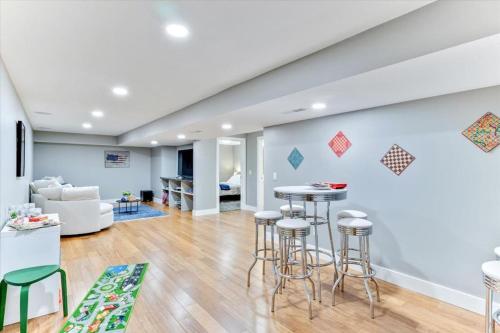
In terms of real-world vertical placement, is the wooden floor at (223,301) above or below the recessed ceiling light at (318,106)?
below

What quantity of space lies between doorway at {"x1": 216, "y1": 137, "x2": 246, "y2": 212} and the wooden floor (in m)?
3.55

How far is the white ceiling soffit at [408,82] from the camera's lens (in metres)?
1.68

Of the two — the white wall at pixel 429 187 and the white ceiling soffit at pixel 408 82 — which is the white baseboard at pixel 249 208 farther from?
the white ceiling soffit at pixel 408 82

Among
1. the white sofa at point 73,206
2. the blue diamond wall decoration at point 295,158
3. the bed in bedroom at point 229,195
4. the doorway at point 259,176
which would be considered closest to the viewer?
the blue diamond wall decoration at point 295,158

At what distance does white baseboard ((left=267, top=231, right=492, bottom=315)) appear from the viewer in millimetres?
2400

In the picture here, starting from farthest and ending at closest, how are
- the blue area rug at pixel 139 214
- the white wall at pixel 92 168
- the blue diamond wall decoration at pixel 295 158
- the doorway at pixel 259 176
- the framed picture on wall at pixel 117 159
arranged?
1. the framed picture on wall at pixel 117 159
2. the white wall at pixel 92 168
3. the doorway at pixel 259 176
4. the blue area rug at pixel 139 214
5. the blue diamond wall decoration at pixel 295 158

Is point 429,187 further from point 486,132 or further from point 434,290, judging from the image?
point 434,290

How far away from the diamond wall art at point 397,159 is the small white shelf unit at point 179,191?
5.27 meters

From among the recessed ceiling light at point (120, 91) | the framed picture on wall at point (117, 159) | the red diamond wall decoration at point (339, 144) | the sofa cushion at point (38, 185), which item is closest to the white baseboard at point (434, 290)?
the red diamond wall decoration at point (339, 144)

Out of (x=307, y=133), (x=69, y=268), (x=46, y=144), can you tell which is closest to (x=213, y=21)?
(x=307, y=133)

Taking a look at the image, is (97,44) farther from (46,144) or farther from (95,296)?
(46,144)

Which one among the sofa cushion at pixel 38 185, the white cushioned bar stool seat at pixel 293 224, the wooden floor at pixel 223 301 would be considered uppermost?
the sofa cushion at pixel 38 185

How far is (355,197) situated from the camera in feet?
11.1

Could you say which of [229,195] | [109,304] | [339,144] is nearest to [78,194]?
[109,304]
